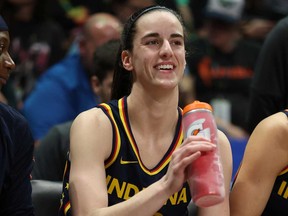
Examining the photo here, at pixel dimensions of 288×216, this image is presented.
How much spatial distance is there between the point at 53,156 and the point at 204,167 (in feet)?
5.49

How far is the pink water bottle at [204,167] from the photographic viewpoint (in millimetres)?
2510

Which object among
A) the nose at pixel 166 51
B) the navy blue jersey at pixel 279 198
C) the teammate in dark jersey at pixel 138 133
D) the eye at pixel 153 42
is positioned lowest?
the navy blue jersey at pixel 279 198

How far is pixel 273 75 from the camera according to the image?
4152mm

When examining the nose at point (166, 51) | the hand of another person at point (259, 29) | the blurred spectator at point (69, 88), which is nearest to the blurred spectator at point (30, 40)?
the blurred spectator at point (69, 88)

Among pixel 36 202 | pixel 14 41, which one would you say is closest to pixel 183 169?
pixel 36 202

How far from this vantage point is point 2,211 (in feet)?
9.89

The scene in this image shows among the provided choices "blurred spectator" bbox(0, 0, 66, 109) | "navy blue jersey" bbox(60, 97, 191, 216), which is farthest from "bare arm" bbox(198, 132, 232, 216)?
"blurred spectator" bbox(0, 0, 66, 109)

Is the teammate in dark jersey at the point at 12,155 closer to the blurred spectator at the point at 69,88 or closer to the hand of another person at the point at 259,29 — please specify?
the blurred spectator at the point at 69,88

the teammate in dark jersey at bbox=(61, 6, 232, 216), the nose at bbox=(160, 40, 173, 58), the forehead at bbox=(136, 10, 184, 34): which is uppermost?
the forehead at bbox=(136, 10, 184, 34)

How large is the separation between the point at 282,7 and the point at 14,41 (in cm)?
239

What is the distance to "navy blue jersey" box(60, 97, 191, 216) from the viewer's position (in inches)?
120

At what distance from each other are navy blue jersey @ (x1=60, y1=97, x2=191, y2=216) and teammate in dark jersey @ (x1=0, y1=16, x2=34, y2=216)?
6.7 inches

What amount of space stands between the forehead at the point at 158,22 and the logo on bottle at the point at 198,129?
600 mm

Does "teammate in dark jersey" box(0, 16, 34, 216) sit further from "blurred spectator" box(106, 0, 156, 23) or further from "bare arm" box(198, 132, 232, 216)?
"blurred spectator" box(106, 0, 156, 23)
